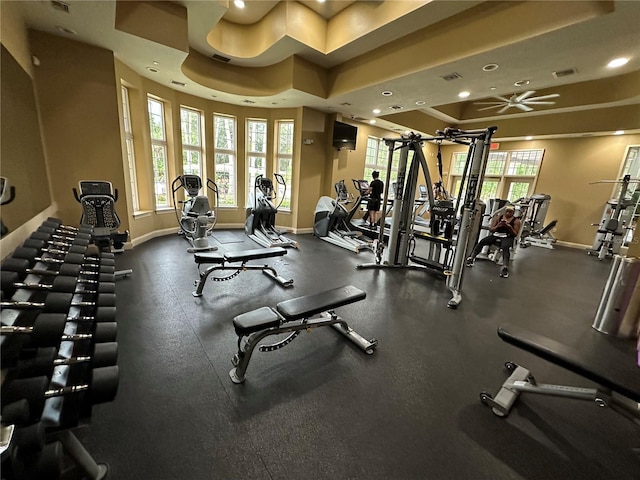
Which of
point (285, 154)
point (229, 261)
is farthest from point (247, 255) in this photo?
point (285, 154)

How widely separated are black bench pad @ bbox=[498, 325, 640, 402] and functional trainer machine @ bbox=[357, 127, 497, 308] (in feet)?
4.99

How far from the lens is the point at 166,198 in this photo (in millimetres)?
6102

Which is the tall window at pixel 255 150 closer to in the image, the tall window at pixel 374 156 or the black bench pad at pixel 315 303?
the tall window at pixel 374 156

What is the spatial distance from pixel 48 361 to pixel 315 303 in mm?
1590

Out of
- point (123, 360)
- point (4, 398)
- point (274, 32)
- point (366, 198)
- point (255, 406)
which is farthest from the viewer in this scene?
point (366, 198)

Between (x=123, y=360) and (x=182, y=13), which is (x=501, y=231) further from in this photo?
(x=182, y=13)

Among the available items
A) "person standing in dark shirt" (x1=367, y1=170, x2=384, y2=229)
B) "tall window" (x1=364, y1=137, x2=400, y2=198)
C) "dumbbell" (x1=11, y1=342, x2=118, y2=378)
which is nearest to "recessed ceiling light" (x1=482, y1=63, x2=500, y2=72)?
"person standing in dark shirt" (x1=367, y1=170, x2=384, y2=229)

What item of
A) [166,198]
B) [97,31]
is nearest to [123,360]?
[97,31]

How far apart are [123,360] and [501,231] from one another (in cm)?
564

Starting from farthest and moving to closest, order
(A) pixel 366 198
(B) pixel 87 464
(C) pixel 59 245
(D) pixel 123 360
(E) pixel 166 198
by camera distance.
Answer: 1. (A) pixel 366 198
2. (E) pixel 166 198
3. (C) pixel 59 245
4. (D) pixel 123 360
5. (B) pixel 87 464

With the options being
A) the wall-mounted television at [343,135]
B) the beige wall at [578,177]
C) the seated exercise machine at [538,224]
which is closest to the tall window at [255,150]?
the wall-mounted television at [343,135]

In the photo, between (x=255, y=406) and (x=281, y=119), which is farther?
(x=281, y=119)

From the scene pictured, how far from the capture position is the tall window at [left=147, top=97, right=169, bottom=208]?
18.4 feet

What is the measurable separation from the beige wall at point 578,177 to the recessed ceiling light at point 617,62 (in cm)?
523
